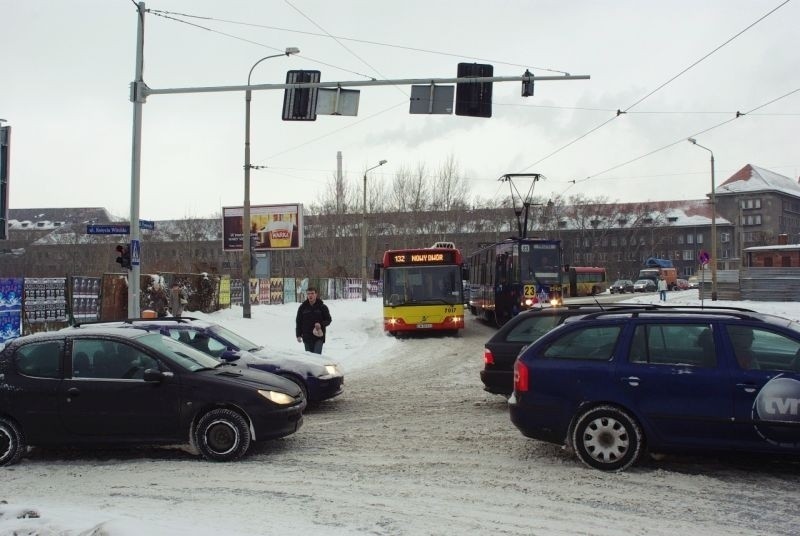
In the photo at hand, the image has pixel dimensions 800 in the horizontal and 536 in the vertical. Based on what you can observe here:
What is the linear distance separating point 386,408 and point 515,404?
12.4 ft

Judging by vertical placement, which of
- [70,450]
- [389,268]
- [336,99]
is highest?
[336,99]

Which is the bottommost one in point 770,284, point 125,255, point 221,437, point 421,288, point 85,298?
point 221,437

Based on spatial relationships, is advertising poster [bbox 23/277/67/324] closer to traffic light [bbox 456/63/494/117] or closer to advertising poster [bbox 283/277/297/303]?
traffic light [bbox 456/63/494/117]

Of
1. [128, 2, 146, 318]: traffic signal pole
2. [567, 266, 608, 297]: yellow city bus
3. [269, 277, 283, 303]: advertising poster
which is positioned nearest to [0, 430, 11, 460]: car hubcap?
[128, 2, 146, 318]: traffic signal pole

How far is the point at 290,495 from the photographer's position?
5910 millimetres

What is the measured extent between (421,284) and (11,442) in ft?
53.2

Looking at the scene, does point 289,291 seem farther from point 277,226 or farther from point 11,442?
point 11,442

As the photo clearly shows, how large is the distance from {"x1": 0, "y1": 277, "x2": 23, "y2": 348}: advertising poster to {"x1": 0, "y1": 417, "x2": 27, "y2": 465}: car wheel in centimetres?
1131

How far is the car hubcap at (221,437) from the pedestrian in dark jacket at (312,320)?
6344mm

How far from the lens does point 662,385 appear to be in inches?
256

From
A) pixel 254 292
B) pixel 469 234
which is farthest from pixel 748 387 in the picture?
pixel 469 234

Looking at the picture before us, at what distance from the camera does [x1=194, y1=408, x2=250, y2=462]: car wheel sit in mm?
7168

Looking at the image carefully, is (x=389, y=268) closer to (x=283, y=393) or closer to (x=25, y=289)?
(x=25, y=289)

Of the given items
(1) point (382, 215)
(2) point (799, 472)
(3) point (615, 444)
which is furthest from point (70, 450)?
(1) point (382, 215)
